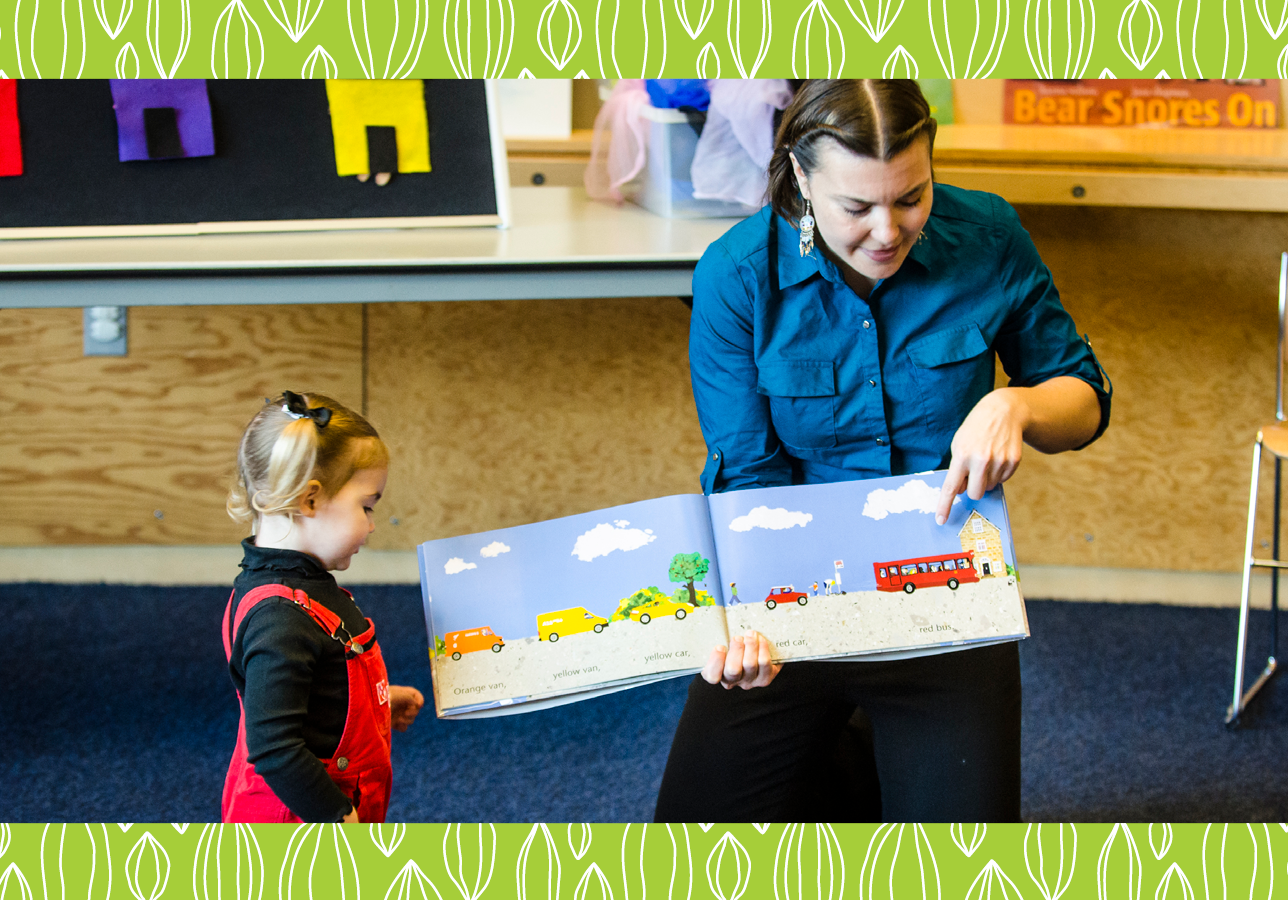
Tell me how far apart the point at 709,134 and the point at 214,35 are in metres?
0.99

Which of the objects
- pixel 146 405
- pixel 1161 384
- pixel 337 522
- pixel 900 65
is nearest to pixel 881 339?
pixel 900 65

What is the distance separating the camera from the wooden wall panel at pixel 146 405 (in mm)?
2631

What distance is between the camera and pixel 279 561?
1.24 meters

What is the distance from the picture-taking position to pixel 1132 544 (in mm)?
2730

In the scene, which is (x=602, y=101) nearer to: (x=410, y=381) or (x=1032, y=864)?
(x=410, y=381)

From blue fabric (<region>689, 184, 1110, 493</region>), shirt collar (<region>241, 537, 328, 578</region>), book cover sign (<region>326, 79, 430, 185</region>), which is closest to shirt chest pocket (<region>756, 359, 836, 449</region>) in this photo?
blue fabric (<region>689, 184, 1110, 493</region>)

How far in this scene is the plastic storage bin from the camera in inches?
85.2

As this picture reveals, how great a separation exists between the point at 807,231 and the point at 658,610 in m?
0.47

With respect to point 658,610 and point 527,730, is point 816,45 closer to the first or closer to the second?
point 658,610

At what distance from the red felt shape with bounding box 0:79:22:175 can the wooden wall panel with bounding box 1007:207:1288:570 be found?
2.08 m

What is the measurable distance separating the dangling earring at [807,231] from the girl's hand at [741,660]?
0.45 m

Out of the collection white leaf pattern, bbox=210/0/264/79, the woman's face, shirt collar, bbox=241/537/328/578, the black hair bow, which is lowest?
shirt collar, bbox=241/537/328/578

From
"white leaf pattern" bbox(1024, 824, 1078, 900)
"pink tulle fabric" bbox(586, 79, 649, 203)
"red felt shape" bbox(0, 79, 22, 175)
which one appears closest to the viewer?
"white leaf pattern" bbox(1024, 824, 1078, 900)

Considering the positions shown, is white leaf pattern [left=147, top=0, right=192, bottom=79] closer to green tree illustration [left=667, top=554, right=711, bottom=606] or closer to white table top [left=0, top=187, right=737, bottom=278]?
white table top [left=0, top=187, right=737, bottom=278]
